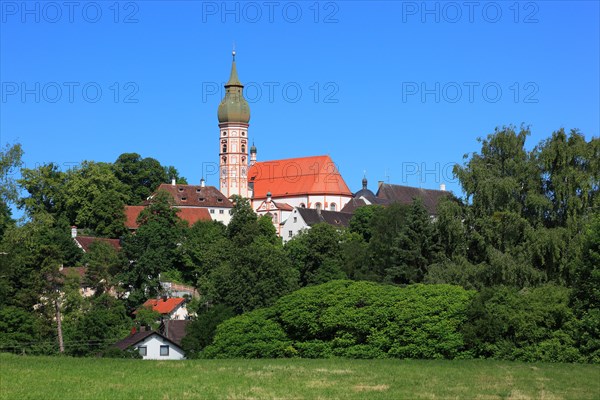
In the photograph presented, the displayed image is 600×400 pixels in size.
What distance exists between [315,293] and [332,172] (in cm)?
10703

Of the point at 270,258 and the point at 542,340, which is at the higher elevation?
the point at 270,258

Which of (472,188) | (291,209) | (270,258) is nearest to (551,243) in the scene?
(472,188)

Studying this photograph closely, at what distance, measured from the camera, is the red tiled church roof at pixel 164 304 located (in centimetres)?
9041

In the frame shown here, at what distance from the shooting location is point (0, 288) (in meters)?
71.8

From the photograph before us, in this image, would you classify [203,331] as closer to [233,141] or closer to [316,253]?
[316,253]

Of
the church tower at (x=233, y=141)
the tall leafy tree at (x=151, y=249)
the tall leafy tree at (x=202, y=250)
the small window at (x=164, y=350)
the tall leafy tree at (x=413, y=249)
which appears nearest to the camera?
the small window at (x=164, y=350)

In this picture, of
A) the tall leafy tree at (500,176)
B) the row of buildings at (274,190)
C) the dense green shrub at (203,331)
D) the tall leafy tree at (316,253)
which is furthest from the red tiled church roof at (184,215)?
the tall leafy tree at (500,176)

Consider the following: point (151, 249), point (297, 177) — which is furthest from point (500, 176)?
point (297, 177)

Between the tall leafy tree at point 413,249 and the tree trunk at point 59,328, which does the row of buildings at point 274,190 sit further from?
the tall leafy tree at point 413,249

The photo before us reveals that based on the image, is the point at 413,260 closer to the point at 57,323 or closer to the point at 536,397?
the point at 57,323

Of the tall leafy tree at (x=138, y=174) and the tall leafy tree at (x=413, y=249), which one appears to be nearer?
the tall leafy tree at (x=413, y=249)

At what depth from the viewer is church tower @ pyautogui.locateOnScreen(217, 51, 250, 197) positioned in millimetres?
163500

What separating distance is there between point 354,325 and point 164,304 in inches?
1679

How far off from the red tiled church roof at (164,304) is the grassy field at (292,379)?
158ft
